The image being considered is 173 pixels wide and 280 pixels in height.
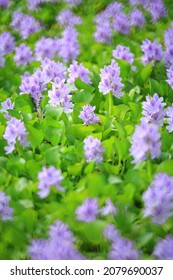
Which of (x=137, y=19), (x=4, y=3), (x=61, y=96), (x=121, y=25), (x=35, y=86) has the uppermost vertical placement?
(x=4, y=3)

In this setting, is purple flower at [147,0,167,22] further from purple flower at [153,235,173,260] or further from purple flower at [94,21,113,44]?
purple flower at [153,235,173,260]

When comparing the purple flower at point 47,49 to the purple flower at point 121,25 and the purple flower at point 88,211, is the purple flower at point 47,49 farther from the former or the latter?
the purple flower at point 88,211

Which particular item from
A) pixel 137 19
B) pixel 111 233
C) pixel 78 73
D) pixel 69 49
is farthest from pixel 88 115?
pixel 137 19

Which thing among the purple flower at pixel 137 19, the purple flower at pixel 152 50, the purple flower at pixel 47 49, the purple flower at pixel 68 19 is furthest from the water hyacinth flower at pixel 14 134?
the purple flower at pixel 68 19

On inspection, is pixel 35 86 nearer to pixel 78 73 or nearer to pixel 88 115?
pixel 78 73

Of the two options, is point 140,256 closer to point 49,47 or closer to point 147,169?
point 147,169

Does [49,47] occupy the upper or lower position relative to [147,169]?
upper
